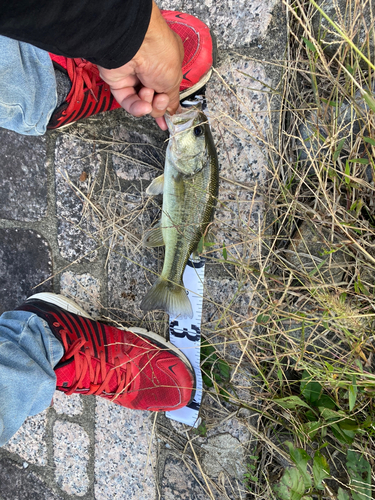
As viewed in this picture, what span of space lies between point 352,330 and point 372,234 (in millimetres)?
562

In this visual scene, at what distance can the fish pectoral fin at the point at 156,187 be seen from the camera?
2.39 meters

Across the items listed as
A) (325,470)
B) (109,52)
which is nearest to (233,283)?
(325,470)

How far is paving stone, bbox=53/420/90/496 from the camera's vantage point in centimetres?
298

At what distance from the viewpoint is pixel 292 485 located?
1.95 m

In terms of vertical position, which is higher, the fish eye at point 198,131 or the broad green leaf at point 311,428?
the fish eye at point 198,131

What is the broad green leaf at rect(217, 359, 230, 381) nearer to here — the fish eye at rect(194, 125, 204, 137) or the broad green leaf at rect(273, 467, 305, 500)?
the broad green leaf at rect(273, 467, 305, 500)

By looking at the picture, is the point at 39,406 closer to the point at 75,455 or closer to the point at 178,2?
the point at 75,455

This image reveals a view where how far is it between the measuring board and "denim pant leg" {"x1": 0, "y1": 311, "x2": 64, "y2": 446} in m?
0.80

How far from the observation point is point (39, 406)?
2.19 metres

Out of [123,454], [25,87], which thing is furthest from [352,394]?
[25,87]

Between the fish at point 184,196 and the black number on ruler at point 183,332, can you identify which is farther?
the black number on ruler at point 183,332

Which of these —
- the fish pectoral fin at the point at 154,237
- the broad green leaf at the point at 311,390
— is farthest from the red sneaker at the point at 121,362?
the broad green leaf at the point at 311,390

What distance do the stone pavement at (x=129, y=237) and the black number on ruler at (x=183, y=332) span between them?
83 mm

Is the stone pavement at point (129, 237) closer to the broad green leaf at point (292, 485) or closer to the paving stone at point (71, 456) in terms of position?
the paving stone at point (71, 456)
